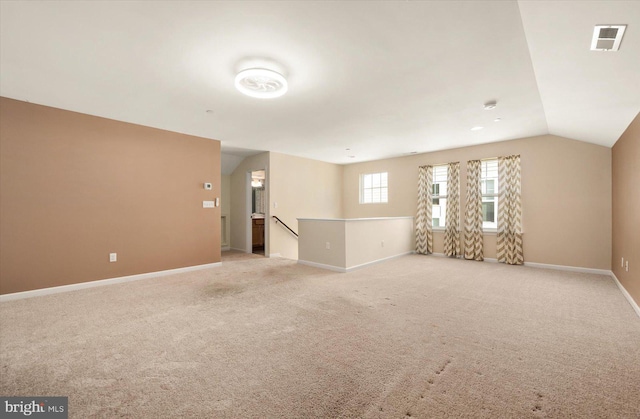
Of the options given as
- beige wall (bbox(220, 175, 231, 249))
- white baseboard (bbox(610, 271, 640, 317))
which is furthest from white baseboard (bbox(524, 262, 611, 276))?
beige wall (bbox(220, 175, 231, 249))

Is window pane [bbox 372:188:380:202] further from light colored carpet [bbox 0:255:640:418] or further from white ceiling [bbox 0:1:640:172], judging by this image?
light colored carpet [bbox 0:255:640:418]

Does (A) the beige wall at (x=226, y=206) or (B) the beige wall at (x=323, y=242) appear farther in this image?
(A) the beige wall at (x=226, y=206)

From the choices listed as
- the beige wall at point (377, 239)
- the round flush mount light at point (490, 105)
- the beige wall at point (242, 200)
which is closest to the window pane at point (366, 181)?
the beige wall at point (377, 239)

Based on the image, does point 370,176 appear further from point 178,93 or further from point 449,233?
point 178,93

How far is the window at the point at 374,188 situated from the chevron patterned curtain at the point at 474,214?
7.32 ft

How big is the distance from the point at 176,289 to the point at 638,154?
6123 millimetres

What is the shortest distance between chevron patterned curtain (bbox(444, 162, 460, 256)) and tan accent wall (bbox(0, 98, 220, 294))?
5.46 metres

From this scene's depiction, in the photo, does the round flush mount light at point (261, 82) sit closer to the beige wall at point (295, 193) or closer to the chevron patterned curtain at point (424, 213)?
the beige wall at point (295, 193)

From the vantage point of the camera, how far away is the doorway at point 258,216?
7.23 meters

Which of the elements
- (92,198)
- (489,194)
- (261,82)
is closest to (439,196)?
(489,194)

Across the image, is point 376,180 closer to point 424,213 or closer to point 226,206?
point 424,213

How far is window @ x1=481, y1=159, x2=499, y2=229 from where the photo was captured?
5871 mm

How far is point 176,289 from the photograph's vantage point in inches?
153

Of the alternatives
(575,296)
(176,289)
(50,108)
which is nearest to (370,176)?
(575,296)
